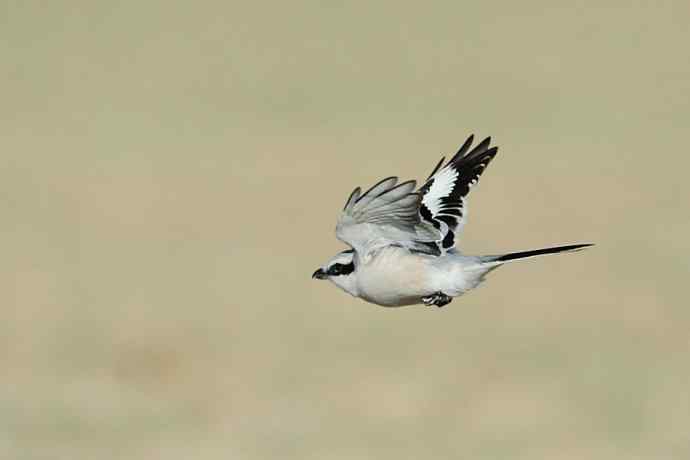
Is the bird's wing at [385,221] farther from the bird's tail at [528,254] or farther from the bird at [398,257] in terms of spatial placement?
the bird's tail at [528,254]

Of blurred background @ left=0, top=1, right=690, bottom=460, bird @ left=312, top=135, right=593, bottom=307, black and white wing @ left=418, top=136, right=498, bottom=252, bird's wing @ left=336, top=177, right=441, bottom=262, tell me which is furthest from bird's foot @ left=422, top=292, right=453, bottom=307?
blurred background @ left=0, top=1, right=690, bottom=460

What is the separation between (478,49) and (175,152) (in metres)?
5.61

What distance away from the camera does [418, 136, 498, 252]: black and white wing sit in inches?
262

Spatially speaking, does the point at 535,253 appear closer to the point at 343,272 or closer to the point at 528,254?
the point at 528,254

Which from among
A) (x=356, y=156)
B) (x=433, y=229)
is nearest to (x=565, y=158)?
(x=356, y=156)

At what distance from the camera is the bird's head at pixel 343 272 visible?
6.10m

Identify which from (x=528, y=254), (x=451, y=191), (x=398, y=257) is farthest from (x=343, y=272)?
(x=451, y=191)

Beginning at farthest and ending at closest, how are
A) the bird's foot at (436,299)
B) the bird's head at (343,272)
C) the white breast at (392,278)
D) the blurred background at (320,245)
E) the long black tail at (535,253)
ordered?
the blurred background at (320,245)
the bird's head at (343,272)
the bird's foot at (436,299)
the white breast at (392,278)
the long black tail at (535,253)

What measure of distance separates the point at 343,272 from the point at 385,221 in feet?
1.35

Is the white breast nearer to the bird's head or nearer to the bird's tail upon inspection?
the bird's head

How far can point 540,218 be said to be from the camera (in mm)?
13852

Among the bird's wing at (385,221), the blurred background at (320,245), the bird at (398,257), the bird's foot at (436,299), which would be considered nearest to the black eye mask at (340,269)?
the bird at (398,257)

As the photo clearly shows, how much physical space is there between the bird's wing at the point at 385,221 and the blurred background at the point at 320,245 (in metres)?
4.73

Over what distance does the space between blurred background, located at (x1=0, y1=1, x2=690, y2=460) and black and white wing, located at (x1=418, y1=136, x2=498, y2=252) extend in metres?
3.72
